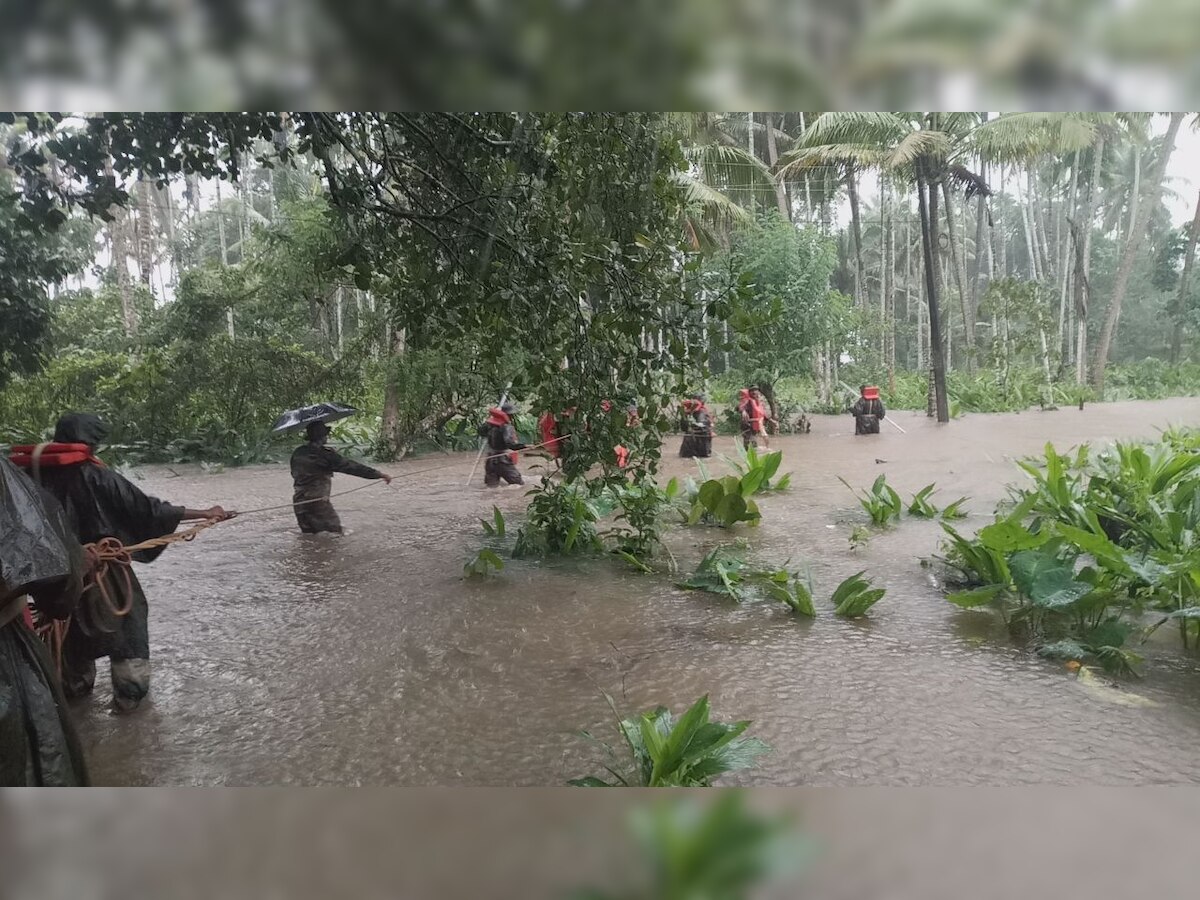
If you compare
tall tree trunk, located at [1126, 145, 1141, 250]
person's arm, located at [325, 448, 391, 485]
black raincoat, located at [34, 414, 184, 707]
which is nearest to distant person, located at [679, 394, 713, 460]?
person's arm, located at [325, 448, 391, 485]

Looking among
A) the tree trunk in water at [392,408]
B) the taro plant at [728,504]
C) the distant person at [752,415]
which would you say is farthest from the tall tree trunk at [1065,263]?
the tree trunk in water at [392,408]

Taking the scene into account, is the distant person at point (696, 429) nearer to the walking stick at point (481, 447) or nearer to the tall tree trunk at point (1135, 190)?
the walking stick at point (481, 447)

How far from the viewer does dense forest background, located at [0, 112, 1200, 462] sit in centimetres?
204

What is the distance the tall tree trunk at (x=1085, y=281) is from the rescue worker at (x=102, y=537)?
2.55m

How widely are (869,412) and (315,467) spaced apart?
1.59 meters

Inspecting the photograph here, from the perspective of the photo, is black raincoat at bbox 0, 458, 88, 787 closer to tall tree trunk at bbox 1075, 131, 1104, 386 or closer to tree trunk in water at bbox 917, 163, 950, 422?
tree trunk in water at bbox 917, 163, 950, 422

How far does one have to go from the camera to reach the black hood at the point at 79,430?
2.00 metres

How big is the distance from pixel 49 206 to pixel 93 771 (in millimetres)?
1462

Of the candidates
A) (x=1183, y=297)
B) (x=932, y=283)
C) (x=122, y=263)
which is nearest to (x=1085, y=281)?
(x=1183, y=297)

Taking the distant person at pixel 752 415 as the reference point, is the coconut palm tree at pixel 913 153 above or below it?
above

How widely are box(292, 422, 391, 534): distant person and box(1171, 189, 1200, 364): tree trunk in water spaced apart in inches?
90.4

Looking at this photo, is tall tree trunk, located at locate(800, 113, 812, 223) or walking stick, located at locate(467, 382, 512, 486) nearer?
tall tree trunk, located at locate(800, 113, 812, 223)

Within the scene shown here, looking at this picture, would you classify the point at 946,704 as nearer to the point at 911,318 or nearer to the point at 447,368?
the point at 911,318
